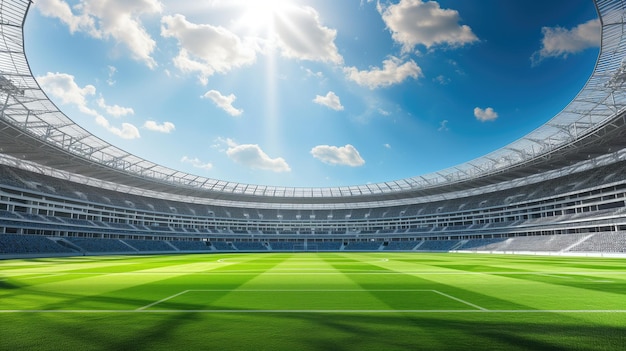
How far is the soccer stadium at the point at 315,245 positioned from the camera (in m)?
6.89

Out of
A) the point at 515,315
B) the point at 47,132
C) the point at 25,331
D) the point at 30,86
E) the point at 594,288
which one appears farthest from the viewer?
the point at 47,132

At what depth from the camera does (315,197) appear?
8806 cm

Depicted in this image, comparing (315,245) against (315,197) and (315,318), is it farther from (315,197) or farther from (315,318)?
(315,318)

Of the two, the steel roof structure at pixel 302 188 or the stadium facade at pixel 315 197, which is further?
the stadium facade at pixel 315 197

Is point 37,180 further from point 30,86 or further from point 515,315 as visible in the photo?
point 515,315

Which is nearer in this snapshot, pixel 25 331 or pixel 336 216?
pixel 25 331

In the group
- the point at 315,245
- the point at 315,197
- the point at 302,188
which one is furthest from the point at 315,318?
the point at 302,188

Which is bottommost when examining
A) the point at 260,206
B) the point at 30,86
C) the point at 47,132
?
the point at 260,206

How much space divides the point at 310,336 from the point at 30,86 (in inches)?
1639

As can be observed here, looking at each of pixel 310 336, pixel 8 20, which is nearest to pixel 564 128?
pixel 310 336

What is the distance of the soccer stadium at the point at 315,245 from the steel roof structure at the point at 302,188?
0.86 ft

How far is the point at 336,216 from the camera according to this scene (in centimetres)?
9306

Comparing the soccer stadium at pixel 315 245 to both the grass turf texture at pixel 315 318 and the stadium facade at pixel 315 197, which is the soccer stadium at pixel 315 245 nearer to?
the grass turf texture at pixel 315 318

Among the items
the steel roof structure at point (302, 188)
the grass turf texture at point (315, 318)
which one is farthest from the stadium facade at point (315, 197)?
the grass turf texture at point (315, 318)
